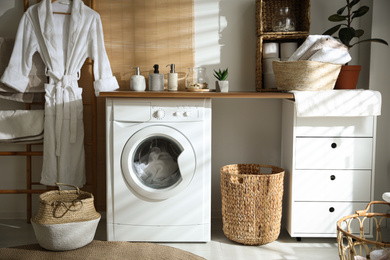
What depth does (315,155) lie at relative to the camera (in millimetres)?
2621

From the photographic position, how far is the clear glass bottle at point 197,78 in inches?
113

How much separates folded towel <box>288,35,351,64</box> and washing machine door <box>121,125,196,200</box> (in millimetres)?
882

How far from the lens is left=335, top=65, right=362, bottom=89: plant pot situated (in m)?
2.75

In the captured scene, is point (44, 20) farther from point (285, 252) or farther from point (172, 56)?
point (285, 252)

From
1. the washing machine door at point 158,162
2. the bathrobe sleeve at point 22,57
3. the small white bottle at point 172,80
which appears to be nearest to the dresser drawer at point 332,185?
the washing machine door at point 158,162

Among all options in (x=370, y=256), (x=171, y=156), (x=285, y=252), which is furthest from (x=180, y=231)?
(x=370, y=256)

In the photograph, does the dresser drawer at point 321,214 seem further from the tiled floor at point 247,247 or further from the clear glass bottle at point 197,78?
the clear glass bottle at point 197,78

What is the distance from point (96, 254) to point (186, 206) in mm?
580

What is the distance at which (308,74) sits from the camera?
259cm

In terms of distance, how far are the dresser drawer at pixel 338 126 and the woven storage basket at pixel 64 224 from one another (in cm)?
134

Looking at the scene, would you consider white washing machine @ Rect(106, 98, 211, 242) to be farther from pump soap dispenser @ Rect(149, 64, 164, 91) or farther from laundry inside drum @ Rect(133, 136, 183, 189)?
pump soap dispenser @ Rect(149, 64, 164, 91)

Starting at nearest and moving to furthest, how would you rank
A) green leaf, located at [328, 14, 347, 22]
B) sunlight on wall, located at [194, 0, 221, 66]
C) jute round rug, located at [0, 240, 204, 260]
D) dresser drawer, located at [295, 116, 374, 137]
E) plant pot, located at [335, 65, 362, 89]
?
jute round rug, located at [0, 240, 204, 260]
dresser drawer, located at [295, 116, 374, 137]
plant pot, located at [335, 65, 362, 89]
green leaf, located at [328, 14, 347, 22]
sunlight on wall, located at [194, 0, 221, 66]

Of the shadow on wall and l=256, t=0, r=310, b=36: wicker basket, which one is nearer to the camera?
l=256, t=0, r=310, b=36: wicker basket

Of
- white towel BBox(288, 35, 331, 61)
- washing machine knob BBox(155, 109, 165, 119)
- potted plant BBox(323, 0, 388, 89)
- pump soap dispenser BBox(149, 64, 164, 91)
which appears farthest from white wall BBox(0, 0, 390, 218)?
washing machine knob BBox(155, 109, 165, 119)
